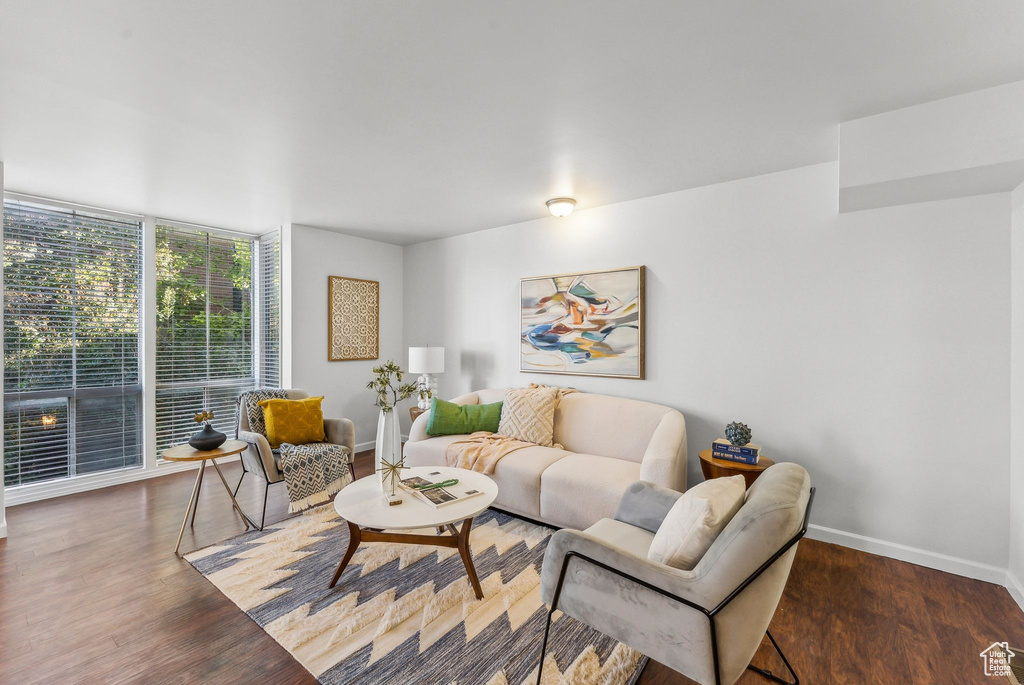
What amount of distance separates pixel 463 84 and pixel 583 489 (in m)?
2.39

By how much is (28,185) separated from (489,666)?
472 cm

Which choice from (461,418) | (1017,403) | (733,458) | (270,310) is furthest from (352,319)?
(1017,403)

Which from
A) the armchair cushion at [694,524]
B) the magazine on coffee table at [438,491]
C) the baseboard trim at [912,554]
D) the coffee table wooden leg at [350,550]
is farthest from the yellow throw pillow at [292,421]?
the baseboard trim at [912,554]

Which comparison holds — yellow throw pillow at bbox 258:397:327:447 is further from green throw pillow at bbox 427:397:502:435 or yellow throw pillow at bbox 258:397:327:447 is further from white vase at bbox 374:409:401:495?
green throw pillow at bbox 427:397:502:435

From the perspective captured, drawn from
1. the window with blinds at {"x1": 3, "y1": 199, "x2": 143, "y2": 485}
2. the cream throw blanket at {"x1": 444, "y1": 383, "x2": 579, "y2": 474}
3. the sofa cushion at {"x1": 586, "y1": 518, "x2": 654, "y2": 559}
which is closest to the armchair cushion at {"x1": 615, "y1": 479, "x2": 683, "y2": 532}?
the sofa cushion at {"x1": 586, "y1": 518, "x2": 654, "y2": 559}

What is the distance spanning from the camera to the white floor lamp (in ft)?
15.1

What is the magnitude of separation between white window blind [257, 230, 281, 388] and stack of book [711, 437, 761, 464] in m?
4.30

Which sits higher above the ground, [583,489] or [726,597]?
[726,597]

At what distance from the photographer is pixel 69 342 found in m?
3.78

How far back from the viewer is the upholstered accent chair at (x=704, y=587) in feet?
4.38

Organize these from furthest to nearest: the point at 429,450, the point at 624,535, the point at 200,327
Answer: the point at 200,327
the point at 429,450
the point at 624,535

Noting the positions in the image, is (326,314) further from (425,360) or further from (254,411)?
(254,411)

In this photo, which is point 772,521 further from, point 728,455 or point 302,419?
point 302,419

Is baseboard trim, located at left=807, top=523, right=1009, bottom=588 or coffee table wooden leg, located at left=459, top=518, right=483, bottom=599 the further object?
baseboard trim, located at left=807, top=523, right=1009, bottom=588
